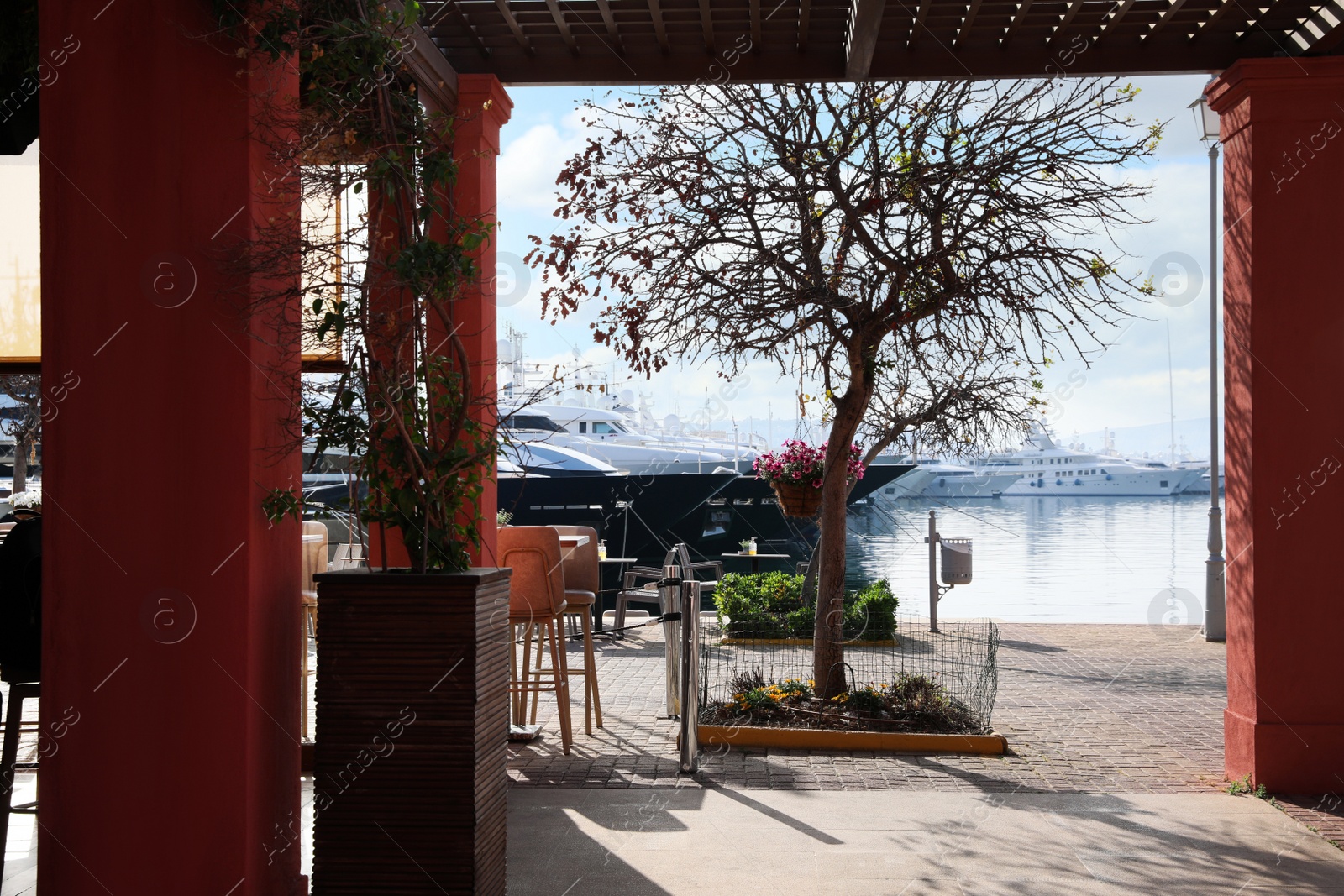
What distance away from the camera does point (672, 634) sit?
22.5 feet

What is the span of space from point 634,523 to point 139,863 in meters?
22.4

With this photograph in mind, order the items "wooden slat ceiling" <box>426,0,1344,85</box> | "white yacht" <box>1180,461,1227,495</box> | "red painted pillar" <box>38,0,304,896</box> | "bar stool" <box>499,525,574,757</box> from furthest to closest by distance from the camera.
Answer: "white yacht" <box>1180,461,1227,495</box>
"bar stool" <box>499,525,574,757</box>
"wooden slat ceiling" <box>426,0,1344,85</box>
"red painted pillar" <box>38,0,304,896</box>

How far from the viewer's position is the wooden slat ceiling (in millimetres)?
5098

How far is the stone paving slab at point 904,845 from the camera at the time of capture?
3.94m

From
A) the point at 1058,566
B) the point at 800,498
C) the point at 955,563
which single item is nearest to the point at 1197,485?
the point at 1058,566

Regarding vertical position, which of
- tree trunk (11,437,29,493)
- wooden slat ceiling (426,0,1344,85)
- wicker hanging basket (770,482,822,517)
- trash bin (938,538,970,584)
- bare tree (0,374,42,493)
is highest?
wooden slat ceiling (426,0,1344,85)

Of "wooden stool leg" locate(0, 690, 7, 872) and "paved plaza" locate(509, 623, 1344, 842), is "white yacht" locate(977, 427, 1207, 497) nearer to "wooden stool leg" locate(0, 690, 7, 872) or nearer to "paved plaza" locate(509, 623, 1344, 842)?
"paved plaza" locate(509, 623, 1344, 842)

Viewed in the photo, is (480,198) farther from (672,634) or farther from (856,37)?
(672,634)

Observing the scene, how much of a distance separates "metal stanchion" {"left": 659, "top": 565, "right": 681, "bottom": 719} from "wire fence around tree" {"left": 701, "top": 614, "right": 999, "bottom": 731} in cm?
19

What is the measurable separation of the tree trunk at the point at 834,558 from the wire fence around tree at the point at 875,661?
12cm

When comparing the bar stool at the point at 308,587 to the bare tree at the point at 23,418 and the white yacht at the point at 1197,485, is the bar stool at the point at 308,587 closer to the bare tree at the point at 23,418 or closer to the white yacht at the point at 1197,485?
the bare tree at the point at 23,418

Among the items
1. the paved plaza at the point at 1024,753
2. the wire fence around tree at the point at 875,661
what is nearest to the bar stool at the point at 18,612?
the paved plaza at the point at 1024,753

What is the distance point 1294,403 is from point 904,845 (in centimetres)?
296

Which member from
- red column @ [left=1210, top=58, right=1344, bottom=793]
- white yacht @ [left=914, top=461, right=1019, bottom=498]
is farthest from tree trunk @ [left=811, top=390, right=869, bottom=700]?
white yacht @ [left=914, top=461, right=1019, bottom=498]
